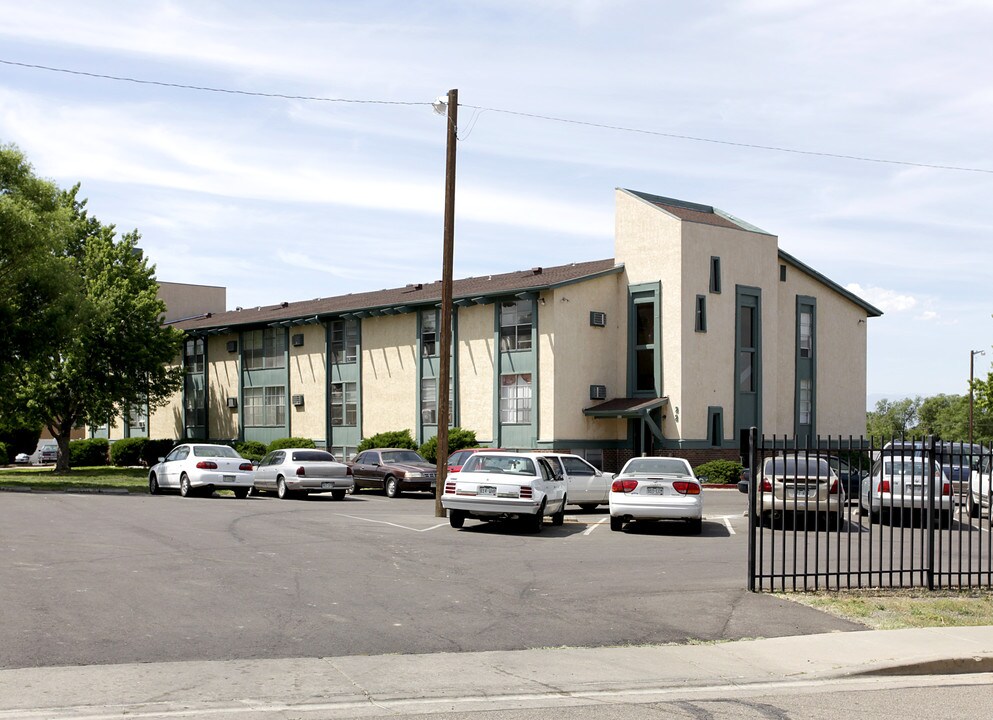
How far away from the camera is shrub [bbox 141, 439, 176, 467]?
197 feet

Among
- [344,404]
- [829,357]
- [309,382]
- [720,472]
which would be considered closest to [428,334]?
[344,404]

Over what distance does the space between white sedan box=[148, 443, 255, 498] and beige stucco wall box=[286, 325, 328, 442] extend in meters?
21.1

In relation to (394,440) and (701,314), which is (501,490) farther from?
(394,440)

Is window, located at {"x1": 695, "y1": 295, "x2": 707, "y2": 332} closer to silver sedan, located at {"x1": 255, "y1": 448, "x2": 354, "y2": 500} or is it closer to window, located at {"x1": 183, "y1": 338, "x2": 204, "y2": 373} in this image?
silver sedan, located at {"x1": 255, "y1": 448, "x2": 354, "y2": 500}

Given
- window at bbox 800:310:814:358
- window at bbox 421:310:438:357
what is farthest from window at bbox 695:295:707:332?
window at bbox 421:310:438:357

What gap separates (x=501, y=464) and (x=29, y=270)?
21.7 m

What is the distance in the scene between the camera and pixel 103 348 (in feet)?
178

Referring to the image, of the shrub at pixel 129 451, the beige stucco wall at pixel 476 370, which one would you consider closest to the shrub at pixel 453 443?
the beige stucco wall at pixel 476 370

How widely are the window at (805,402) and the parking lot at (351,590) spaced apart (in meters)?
30.8

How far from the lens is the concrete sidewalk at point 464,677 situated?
8.19m

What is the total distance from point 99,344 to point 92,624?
4612 centimetres

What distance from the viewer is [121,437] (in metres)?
69.0

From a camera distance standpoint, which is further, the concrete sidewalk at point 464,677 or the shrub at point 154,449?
the shrub at point 154,449

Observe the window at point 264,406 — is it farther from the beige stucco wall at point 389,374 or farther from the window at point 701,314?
the window at point 701,314
